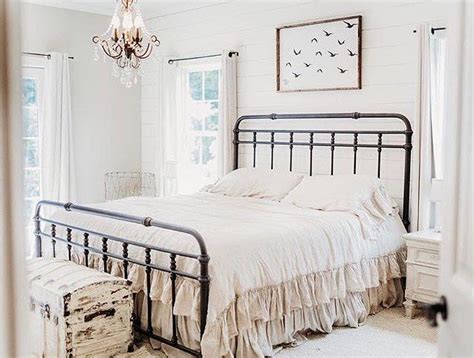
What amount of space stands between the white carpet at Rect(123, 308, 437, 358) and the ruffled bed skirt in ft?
0.24

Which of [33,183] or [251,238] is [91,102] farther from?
[251,238]

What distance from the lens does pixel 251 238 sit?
329cm

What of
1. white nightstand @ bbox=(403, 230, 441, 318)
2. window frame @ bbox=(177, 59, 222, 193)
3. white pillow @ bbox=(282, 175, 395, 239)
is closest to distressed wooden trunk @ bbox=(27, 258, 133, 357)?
white pillow @ bbox=(282, 175, 395, 239)

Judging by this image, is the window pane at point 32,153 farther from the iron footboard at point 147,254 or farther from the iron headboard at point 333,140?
the iron headboard at point 333,140

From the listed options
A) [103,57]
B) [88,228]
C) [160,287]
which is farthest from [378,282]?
[103,57]

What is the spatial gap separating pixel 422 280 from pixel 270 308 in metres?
1.26

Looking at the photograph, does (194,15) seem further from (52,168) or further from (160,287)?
(160,287)

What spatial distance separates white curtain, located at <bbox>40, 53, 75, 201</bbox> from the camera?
576 centimetres

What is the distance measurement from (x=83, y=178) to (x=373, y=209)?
→ 335 centimetres

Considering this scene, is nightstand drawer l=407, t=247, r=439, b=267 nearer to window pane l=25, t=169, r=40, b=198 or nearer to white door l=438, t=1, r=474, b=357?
white door l=438, t=1, r=474, b=357

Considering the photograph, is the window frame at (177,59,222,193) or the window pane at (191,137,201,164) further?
the window pane at (191,137,201,164)

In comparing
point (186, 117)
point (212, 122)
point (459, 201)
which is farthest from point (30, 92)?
point (459, 201)

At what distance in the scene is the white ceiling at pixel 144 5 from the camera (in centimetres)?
581

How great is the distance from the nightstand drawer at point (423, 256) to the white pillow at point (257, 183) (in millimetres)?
1140
